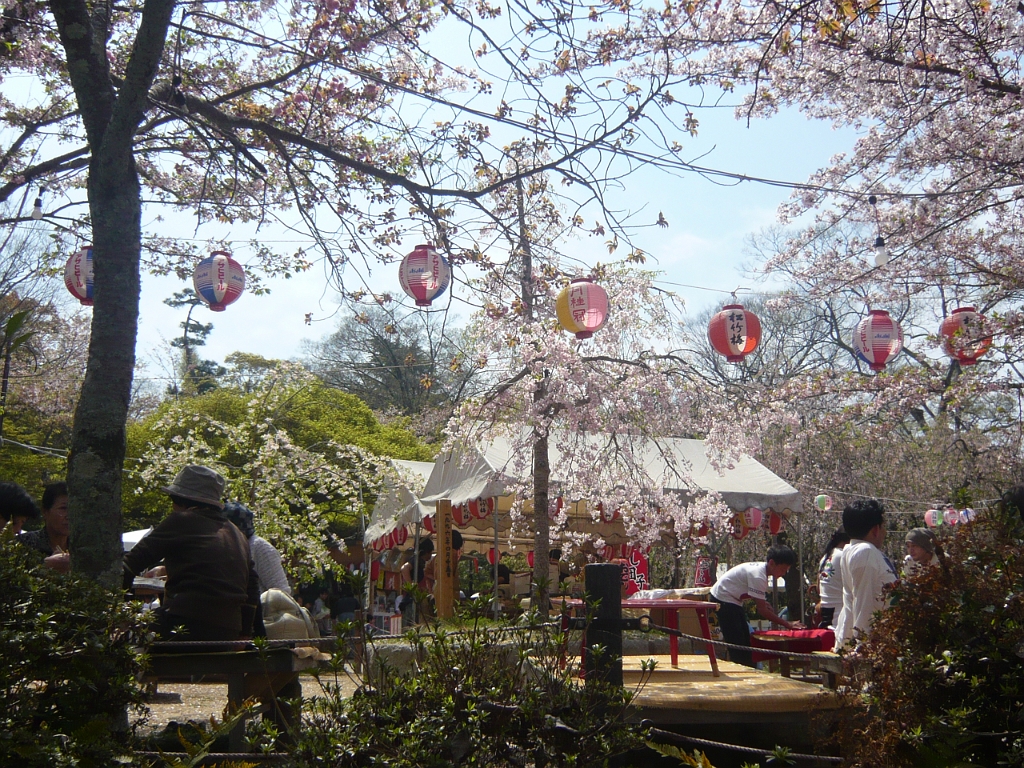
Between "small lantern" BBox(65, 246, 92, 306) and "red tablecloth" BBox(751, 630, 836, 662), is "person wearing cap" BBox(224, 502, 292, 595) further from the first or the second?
"red tablecloth" BBox(751, 630, 836, 662)

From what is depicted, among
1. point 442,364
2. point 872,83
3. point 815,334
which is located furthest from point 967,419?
point 442,364

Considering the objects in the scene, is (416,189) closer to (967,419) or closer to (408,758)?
(408,758)

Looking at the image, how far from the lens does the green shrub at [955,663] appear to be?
229 centimetres

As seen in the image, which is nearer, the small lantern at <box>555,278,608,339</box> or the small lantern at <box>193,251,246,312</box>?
the small lantern at <box>193,251,246,312</box>

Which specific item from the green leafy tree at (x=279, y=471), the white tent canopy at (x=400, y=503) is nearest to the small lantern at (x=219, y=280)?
the green leafy tree at (x=279, y=471)

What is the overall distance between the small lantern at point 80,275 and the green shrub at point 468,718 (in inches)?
241

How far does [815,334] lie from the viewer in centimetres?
2709

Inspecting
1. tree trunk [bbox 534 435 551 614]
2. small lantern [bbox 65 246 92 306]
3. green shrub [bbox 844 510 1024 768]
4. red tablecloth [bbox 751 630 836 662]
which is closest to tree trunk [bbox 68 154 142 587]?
green shrub [bbox 844 510 1024 768]

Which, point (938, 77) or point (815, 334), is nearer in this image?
point (938, 77)

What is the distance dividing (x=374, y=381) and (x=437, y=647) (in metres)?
32.4

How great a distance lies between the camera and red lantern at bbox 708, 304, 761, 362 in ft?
27.4

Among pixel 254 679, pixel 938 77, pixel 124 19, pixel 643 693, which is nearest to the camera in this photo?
pixel 254 679

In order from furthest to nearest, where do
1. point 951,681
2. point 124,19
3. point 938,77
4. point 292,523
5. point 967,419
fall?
point 967,419 → point 292,523 → point 938,77 → point 124,19 → point 951,681

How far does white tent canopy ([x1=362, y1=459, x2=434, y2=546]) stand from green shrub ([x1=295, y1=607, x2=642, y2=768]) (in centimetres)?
1006
